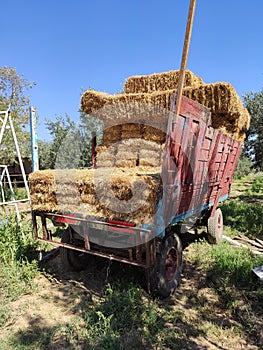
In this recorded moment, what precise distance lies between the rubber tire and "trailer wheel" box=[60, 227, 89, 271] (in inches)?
58.3

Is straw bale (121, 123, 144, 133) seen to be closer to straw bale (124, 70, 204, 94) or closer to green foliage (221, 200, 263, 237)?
straw bale (124, 70, 204, 94)

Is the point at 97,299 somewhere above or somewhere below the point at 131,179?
below

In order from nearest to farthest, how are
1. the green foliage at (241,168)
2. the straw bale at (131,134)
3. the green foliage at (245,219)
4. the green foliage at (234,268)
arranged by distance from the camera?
the green foliage at (234,268)
the straw bale at (131,134)
the green foliage at (245,219)
the green foliage at (241,168)

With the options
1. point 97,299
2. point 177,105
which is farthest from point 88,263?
point 177,105

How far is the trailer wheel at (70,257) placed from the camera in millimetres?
3944

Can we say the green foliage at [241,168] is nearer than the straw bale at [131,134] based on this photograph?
No

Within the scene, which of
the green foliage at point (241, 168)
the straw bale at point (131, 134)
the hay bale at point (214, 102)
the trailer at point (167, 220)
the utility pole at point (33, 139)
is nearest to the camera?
the trailer at point (167, 220)

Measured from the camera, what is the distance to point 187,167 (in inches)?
132

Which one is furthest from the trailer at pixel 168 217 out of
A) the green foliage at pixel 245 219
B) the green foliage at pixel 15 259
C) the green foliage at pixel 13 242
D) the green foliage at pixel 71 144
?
the green foliage at pixel 71 144

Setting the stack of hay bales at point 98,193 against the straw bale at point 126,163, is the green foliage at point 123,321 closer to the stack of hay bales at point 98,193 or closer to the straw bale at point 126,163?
the stack of hay bales at point 98,193

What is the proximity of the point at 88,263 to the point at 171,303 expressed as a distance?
175 cm

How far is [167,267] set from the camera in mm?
3502

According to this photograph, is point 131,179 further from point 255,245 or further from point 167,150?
point 255,245

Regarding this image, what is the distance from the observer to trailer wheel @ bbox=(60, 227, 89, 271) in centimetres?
394
